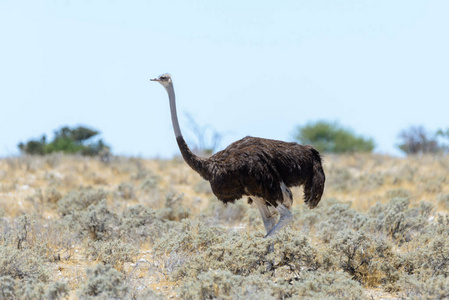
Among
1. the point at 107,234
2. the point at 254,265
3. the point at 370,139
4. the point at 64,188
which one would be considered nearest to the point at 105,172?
the point at 64,188

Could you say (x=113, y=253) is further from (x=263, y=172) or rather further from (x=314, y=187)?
(x=314, y=187)

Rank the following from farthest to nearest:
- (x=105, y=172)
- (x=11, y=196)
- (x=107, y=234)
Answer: (x=105, y=172), (x=11, y=196), (x=107, y=234)

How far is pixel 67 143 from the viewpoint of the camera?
25641 millimetres

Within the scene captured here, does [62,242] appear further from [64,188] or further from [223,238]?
[64,188]

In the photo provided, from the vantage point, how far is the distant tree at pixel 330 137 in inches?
1171

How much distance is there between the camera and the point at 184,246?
6.58m

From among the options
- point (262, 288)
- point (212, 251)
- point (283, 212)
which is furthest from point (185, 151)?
point (262, 288)

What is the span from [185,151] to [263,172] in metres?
0.85

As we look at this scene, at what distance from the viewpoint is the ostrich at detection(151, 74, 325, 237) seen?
6.07 m

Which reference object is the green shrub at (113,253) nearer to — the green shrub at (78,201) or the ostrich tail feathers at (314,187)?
the ostrich tail feathers at (314,187)

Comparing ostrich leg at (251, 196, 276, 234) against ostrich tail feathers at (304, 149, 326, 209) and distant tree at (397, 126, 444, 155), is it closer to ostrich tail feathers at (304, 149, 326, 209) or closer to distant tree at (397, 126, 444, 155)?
ostrich tail feathers at (304, 149, 326, 209)

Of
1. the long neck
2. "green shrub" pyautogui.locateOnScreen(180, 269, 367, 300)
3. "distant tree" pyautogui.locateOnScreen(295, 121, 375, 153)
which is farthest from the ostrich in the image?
"distant tree" pyautogui.locateOnScreen(295, 121, 375, 153)

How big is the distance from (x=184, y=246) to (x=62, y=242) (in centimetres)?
152

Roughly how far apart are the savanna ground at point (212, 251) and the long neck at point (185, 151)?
30.2 inches
